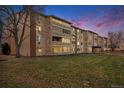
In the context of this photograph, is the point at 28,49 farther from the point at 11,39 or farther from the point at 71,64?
the point at 71,64

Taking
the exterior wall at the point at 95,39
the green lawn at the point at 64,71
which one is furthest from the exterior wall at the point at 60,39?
the exterior wall at the point at 95,39

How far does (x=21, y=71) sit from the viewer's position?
23.7ft

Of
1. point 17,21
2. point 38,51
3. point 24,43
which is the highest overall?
point 17,21

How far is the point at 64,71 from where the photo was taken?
23.6 ft

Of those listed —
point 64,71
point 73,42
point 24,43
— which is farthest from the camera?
point 73,42

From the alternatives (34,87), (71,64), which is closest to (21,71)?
(34,87)

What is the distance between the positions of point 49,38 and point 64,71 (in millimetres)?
683

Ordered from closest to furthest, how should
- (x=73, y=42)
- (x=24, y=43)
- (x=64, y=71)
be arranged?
(x=64, y=71) → (x=24, y=43) → (x=73, y=42)

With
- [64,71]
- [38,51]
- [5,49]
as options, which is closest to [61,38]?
[38,51]

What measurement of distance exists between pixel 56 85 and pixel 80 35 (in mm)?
1062

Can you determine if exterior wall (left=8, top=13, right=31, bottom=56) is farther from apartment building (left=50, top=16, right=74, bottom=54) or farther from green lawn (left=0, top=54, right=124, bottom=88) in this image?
apartment building (left=50, top=16, right=74, bottom=54)

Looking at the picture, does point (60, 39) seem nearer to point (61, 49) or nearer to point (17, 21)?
point (61, 49)

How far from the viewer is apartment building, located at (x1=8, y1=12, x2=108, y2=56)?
288 inches
